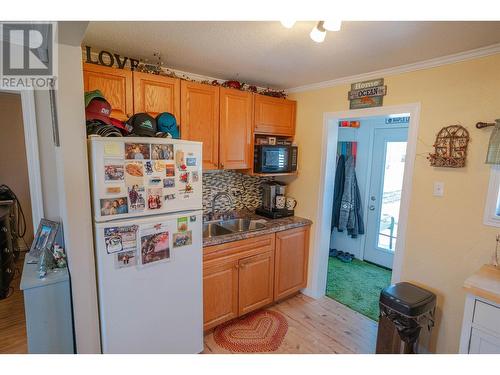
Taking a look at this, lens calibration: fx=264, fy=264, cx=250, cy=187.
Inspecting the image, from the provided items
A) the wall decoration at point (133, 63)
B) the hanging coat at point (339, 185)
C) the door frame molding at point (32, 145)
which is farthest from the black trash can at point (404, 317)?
the door frame molding at point (32, 145)

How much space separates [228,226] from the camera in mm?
2764

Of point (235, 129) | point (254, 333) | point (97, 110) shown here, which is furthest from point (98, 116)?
point (254, 333)

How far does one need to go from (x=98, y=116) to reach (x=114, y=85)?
0.35 m

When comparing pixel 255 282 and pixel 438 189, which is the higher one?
pixel 438 189

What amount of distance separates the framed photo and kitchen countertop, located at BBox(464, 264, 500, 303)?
8.39 feet

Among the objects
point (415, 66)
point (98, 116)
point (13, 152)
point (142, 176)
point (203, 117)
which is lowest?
point (142, 176)

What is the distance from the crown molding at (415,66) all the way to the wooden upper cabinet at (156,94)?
1.43 metres

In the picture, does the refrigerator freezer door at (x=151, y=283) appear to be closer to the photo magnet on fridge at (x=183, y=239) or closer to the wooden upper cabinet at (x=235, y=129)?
the photo magnet on fridge at (x=183, y=239)

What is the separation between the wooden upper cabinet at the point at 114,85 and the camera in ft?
5.68

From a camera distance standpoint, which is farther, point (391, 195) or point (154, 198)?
point (391, 195)

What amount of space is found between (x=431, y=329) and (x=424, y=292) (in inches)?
13.0

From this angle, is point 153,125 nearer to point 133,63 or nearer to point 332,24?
point 133,63
